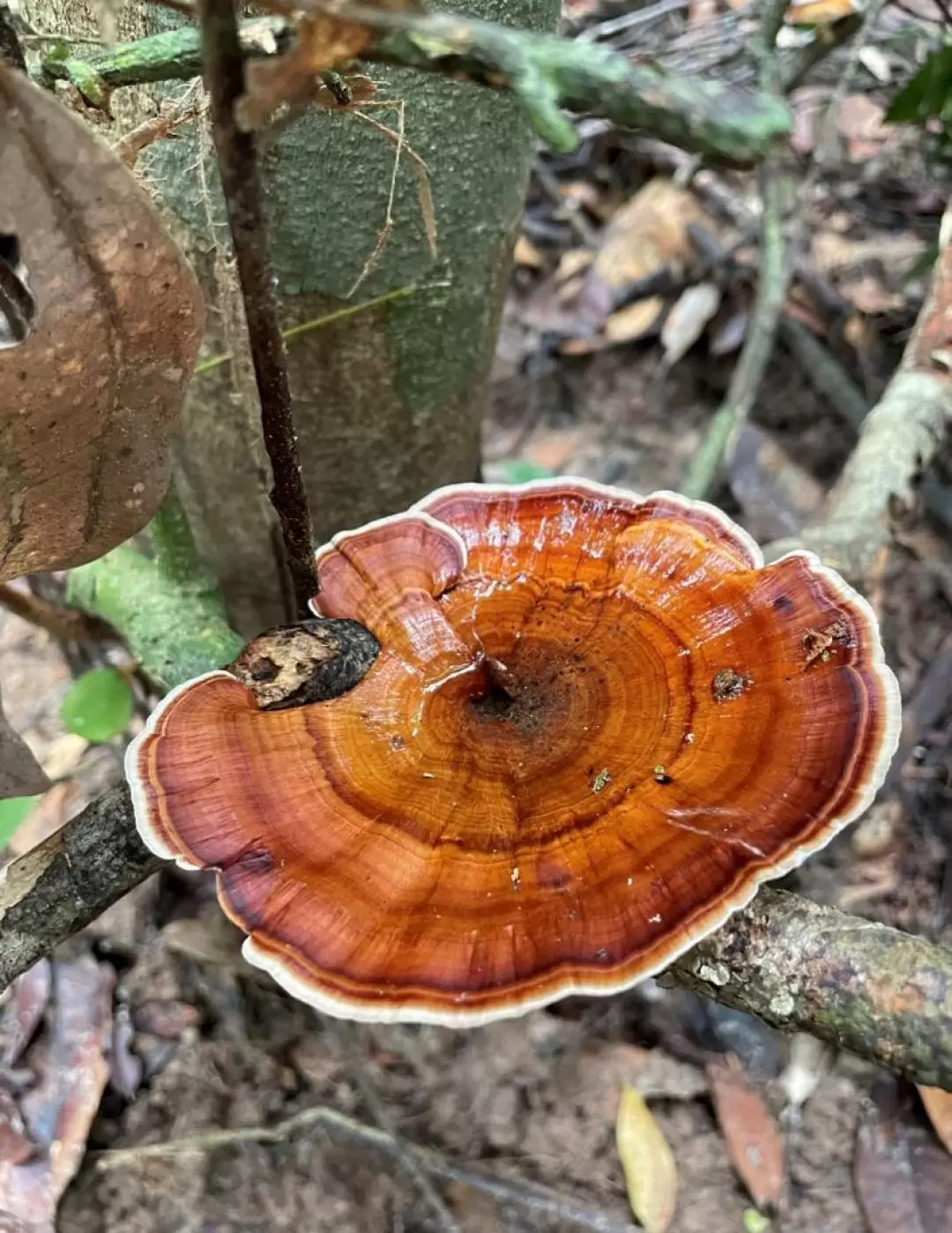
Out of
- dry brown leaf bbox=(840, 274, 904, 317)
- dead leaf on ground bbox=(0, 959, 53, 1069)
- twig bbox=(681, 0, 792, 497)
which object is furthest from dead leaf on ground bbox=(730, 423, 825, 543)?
dead leaf on ground bbox=(0, 959, 53, 1069)

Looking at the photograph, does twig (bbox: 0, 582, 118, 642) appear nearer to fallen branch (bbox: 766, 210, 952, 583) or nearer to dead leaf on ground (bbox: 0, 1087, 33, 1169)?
dead leaf on ground (bbox: 0, 1087, 33, 1169)

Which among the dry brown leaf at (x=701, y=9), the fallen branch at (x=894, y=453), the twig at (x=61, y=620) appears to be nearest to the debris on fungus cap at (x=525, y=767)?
the fallen branch at (x=894, y=453)

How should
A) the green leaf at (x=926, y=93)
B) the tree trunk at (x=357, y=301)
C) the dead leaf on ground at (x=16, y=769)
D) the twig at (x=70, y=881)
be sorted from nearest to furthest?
the twig at (x=70, y=881), the dead leaf on ground at (x=16, y=769), the tree trunk at (x=357, y=301), the green leaf at (x=926, y=93)

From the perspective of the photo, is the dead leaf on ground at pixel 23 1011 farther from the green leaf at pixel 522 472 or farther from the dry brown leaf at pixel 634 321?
the dry brown leaf at pixel 634 321

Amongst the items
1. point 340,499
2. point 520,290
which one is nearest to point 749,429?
point 520,290

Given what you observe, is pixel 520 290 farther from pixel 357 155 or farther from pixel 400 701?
pixel 400 701

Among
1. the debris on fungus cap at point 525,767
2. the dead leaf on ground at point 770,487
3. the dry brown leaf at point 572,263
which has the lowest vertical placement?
the dead leaf on ground at point 770,487
